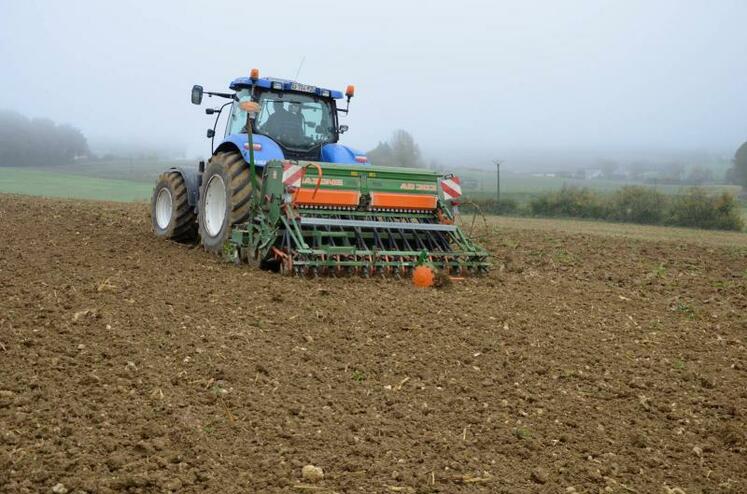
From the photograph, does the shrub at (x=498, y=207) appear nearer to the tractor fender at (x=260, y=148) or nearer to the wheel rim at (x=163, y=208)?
the wheel rim at (x=163, y=208)

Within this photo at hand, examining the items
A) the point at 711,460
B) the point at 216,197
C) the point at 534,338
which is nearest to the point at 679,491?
the point at 711,460

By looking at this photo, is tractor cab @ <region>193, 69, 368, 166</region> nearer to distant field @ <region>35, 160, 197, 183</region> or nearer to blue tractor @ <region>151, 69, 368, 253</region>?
blue tractor @ <region>151, 69, 368, 253</region>

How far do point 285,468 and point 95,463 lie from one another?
31.6 inches

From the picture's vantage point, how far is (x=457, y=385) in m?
4.66

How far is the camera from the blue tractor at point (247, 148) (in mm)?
8477

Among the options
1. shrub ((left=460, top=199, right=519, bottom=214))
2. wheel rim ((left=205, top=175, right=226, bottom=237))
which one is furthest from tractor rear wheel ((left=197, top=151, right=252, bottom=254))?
shrub ((left=460, top=199, right=519, bottom=214))

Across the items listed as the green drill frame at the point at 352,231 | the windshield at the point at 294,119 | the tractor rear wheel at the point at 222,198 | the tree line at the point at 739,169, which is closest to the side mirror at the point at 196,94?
the windshield at the point at 294,119

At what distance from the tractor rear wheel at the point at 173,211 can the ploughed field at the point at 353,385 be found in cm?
221

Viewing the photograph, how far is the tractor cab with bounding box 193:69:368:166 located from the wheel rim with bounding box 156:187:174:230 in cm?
149

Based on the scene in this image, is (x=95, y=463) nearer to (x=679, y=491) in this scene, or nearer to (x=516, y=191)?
(x=679, y=491)

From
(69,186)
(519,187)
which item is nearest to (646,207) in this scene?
(519,187)

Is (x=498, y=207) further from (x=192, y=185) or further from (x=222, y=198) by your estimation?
(x=222, y=198)

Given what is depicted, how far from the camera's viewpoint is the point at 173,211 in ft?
32.7

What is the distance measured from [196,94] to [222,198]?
4.09 ft
